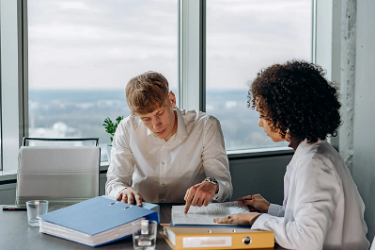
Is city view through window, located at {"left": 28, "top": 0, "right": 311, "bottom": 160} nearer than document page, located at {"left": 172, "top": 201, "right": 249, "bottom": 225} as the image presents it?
No

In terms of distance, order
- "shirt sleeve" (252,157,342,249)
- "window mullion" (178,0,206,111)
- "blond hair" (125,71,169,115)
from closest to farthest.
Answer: "shirt sleeve" (252,157,342,249)
"blond hair" (125,71,169,115)
"window mullion" (178,0,206,111)

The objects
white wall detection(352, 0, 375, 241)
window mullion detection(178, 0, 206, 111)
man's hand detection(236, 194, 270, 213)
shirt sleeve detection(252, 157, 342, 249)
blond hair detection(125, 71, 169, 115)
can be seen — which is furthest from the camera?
window mullion detection(178, 0, 206, 111)

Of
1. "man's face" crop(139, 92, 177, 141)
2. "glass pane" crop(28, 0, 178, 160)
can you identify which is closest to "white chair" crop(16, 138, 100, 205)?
"man's face" crop(139, 92, 177, 141)

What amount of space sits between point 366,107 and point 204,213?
177cm

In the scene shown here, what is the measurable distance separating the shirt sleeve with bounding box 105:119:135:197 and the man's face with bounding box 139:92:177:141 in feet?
0.63

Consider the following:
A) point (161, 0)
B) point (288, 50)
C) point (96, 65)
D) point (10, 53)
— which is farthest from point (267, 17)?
point (10, 53)

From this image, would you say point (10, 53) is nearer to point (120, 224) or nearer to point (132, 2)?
point (132, 2)

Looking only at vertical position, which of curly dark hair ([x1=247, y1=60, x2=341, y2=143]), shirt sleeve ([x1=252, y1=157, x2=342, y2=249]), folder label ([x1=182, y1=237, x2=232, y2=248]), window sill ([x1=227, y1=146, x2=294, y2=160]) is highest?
curly dark hair ([x1=247, y1=60, x2=341, y2=143])

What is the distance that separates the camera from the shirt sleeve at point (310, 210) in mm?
1200

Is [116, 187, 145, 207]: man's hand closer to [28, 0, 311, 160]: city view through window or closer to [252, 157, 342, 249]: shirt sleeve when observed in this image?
[252, 157, 342, 249]: shirt sleeve

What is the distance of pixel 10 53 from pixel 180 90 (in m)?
1.38

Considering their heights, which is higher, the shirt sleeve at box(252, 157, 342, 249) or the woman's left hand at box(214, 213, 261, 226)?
the shirt sleeve at box(252, 157, 342, 249)

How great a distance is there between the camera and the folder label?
1253 millimetres

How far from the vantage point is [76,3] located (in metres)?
3.03
